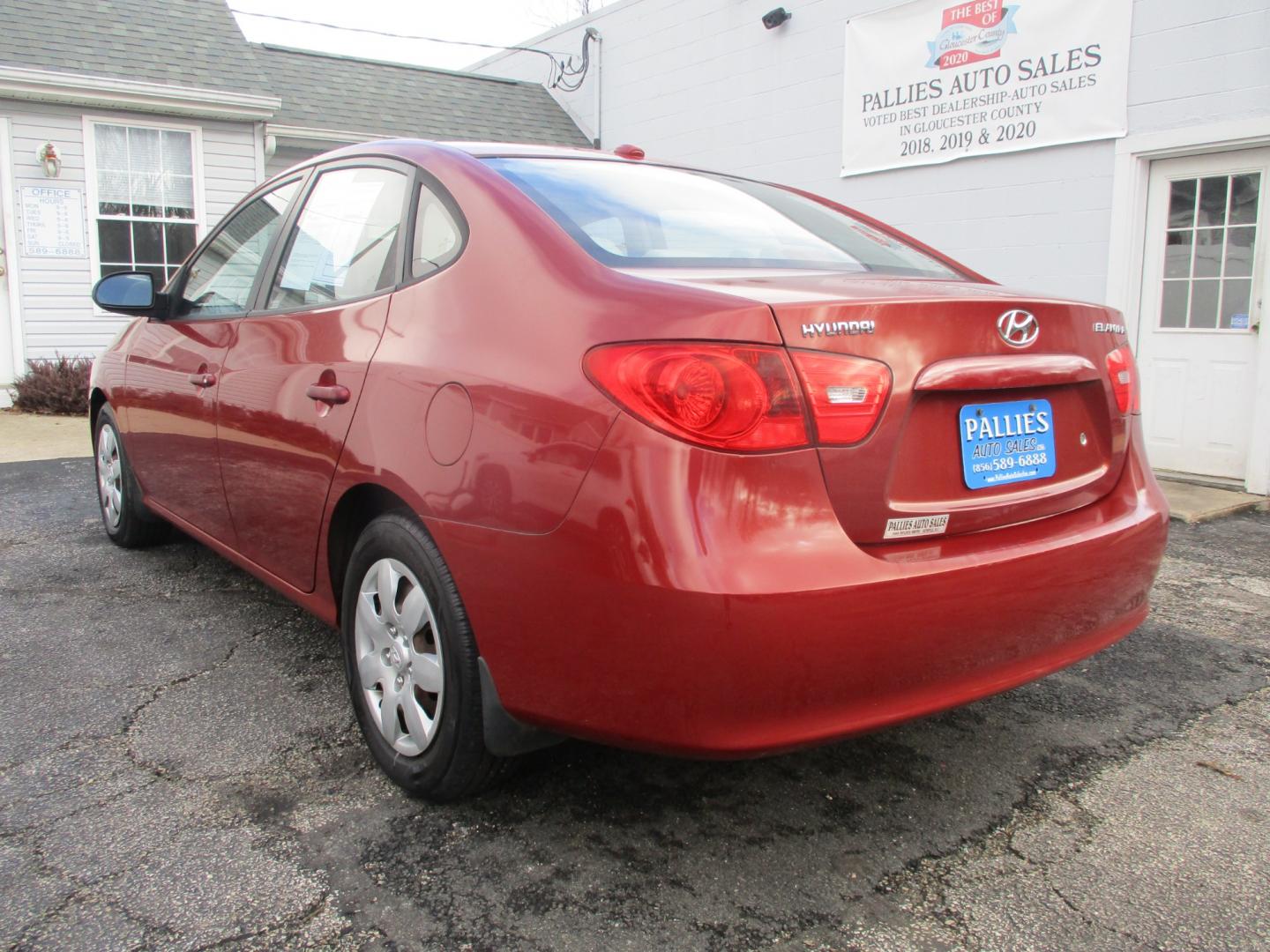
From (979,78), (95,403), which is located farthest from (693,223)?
(979,78)

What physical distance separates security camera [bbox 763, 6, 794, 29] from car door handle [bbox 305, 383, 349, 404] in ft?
28.1

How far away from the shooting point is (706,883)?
2086 mm

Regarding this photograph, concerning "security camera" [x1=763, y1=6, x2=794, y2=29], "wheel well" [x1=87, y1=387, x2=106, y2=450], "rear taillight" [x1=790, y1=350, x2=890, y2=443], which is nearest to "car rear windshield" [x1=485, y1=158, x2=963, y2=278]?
"rear taillight" [x1=790, y1=350, x2=890, y2=443]

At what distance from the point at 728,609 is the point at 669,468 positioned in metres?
0.26

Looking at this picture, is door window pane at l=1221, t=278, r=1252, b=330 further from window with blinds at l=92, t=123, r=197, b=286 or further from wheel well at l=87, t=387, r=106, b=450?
window with blinds at l=92, t=123, r=197, b=286

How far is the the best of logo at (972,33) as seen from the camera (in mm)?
7895

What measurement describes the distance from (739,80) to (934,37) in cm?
264

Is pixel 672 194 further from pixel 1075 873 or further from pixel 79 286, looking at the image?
pixel 79 286

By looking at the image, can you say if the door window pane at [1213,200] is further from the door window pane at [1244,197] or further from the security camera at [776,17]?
the security camera at [776,17]

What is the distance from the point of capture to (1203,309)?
6.95 m

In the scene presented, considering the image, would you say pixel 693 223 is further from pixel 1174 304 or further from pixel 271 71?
pixel 271 71

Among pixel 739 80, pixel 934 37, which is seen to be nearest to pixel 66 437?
pixel 739 80

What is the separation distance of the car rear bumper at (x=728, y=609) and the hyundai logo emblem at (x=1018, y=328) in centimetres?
40

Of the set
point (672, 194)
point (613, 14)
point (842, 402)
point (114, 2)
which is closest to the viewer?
point (842, 402)
